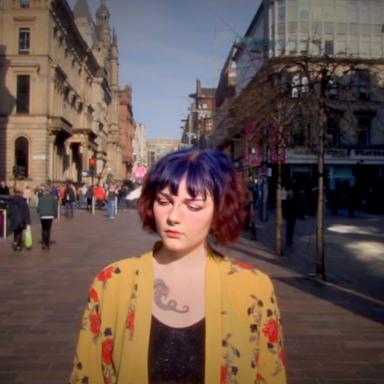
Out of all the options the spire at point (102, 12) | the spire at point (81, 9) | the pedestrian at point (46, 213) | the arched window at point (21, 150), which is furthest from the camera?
the spire at point (102, 12)

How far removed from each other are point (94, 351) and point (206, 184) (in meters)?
0.82

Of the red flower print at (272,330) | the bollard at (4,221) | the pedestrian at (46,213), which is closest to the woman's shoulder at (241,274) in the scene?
the red flower print at (272,330)

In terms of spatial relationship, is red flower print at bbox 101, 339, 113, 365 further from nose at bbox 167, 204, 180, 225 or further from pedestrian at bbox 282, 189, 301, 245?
pedestrian at bbox 282, 189, 301, 245

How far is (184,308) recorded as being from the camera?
1803 mm

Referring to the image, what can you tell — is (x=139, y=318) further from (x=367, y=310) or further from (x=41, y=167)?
(x=41, y=167)

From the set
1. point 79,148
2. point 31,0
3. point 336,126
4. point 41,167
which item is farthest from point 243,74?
point 79,148

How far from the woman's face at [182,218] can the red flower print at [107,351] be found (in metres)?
0.45

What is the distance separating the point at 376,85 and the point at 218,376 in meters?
8.66

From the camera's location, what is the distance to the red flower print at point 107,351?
5.96ft

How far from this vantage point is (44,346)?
474cm

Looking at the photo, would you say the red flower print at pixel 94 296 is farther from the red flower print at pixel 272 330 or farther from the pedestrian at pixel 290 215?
the pedestrian at pixel 290 215

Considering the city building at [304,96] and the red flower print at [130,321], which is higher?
the city building at [304,96]

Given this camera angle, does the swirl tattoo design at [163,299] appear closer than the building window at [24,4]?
Yes

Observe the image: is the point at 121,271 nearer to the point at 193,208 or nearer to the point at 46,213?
the point at 193,208
